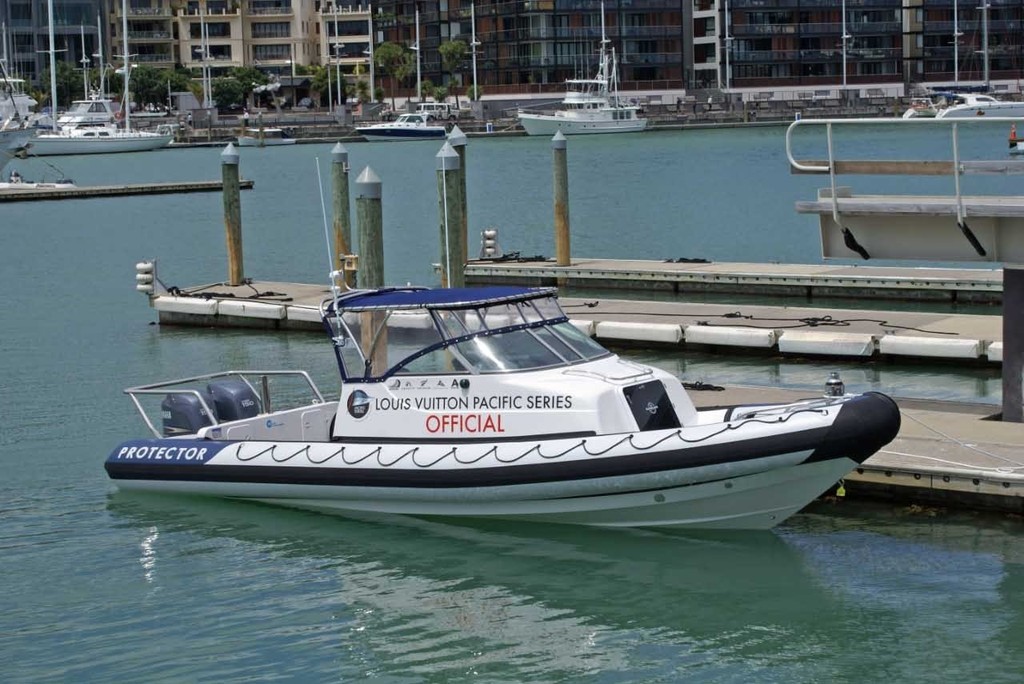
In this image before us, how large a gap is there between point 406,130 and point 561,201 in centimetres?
10050

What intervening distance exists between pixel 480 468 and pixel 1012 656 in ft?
17.4

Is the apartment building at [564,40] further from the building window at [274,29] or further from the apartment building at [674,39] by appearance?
the building window at [274,29]

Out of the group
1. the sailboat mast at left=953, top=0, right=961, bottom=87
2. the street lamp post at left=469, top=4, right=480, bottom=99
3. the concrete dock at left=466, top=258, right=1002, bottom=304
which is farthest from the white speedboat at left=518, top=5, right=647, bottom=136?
the concrete dock at left=466, top=258, right=1002, bottom=304

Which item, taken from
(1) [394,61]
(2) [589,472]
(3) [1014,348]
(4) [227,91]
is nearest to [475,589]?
(2) [589,472]

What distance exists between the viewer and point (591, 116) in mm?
127562

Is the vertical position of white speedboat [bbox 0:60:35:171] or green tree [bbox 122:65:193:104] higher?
green tree [bbox 122:65:193:104]

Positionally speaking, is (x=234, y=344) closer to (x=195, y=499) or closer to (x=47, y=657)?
(x=195, y=499)

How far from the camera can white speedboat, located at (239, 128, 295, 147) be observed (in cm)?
13050

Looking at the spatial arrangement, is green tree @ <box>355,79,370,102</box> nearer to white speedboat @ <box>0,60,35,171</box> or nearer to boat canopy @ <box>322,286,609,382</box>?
white speedboat @ <box>0,60,35,171</box>

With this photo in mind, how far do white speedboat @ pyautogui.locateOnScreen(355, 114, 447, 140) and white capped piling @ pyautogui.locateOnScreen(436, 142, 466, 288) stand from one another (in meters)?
105

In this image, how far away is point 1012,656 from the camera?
1293cm

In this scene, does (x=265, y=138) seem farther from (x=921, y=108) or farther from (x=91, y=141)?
(x=921, y=108)

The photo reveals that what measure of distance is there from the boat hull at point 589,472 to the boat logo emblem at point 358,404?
0.39m

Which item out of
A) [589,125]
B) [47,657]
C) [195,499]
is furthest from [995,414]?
[589,125]
